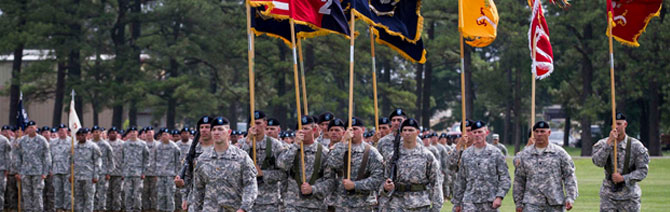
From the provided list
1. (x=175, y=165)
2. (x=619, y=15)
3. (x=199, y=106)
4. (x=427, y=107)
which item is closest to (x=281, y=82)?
(x=199, y=106)

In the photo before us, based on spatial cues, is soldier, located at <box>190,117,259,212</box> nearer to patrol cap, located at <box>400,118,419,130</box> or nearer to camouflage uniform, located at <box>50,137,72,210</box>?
patrol cap, located at <box>400,118,419,130</box>

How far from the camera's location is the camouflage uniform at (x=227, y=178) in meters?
11.2

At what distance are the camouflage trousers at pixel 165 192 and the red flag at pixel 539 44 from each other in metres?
10.5

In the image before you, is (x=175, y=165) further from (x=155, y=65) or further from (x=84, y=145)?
(x=155, y=65)

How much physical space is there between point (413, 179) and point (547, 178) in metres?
1.72

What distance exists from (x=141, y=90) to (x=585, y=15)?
20.7 metres

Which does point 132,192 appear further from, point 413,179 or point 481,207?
point 413,179

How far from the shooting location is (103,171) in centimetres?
2359

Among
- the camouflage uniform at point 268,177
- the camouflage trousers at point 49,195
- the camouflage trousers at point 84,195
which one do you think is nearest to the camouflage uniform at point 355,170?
the camouflage uniform at point 268,177

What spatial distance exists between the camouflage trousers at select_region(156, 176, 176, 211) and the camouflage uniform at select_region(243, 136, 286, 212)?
996 cm

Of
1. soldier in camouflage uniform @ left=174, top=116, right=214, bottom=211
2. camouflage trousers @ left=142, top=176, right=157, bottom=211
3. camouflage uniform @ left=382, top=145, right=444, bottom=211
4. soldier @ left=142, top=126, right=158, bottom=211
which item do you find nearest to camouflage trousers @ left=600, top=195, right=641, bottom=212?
camouflage uniform @ left=382, top=145, right=444, bottom=211

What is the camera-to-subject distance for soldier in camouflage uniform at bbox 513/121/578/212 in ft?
43.3

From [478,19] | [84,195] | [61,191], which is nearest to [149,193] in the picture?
[84,195]

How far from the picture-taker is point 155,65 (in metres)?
51.2
